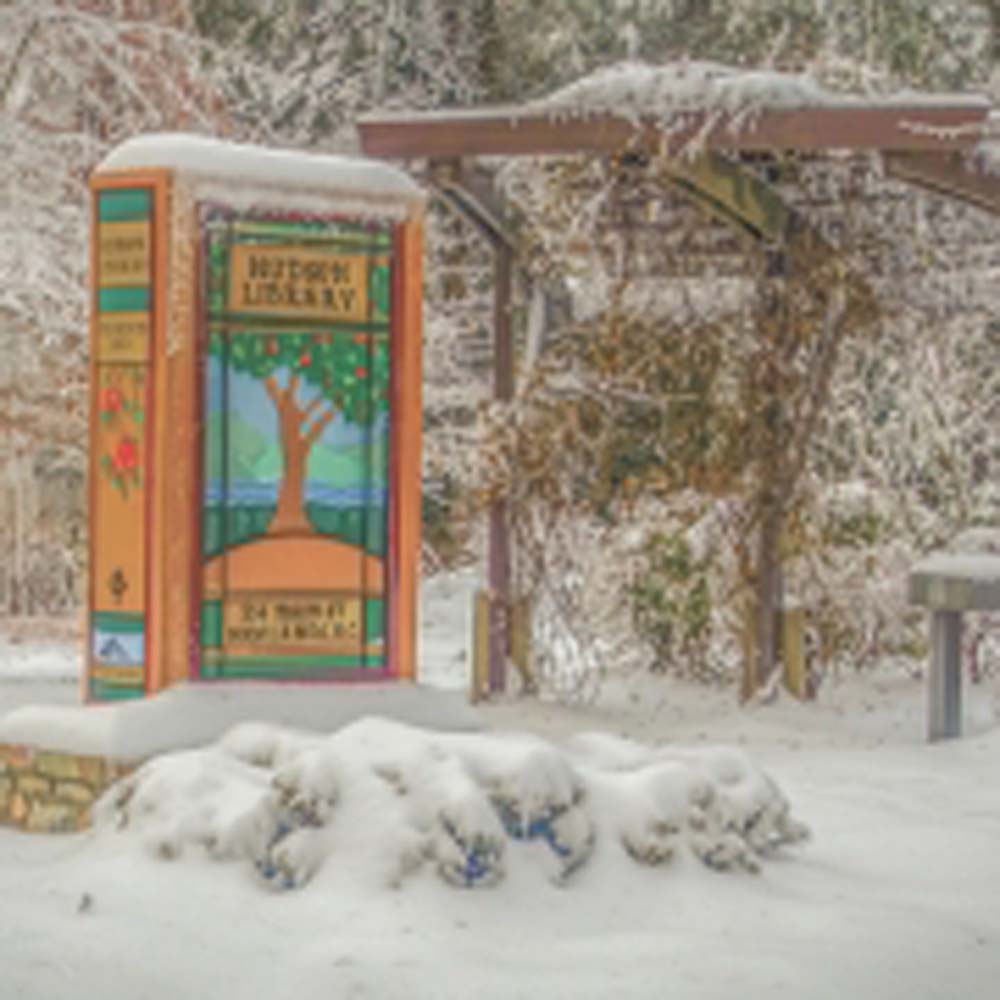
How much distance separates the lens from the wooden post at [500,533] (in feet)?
32.8

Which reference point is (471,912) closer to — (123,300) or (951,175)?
(123,300)

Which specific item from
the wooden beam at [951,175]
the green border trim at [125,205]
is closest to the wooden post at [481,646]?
the wooden beam at [951,175]

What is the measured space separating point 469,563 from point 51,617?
3.35m

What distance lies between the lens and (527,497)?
32.6 ft

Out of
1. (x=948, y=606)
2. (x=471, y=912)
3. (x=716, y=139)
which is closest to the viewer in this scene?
(x=471, y=912)

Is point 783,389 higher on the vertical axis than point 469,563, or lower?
higher

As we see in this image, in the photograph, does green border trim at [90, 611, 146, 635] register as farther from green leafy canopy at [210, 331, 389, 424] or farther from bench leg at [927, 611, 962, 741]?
bench leg at [927, 611, 962, 741]

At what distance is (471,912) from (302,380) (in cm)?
230

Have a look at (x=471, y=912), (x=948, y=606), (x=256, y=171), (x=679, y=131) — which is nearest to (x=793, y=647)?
(x=948, y=606)

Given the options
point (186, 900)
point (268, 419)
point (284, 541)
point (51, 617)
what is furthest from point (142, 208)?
point (51, 617)

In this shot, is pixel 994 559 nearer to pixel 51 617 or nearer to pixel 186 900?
pixel 186 900

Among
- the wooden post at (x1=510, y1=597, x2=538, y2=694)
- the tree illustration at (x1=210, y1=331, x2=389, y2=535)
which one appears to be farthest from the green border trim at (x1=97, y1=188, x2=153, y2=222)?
the wooden post at (x1=510, y1=597, x2=538, y2=694)

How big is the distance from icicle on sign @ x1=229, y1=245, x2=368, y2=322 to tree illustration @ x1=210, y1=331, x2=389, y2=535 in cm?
9

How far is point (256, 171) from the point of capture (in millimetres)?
6316
